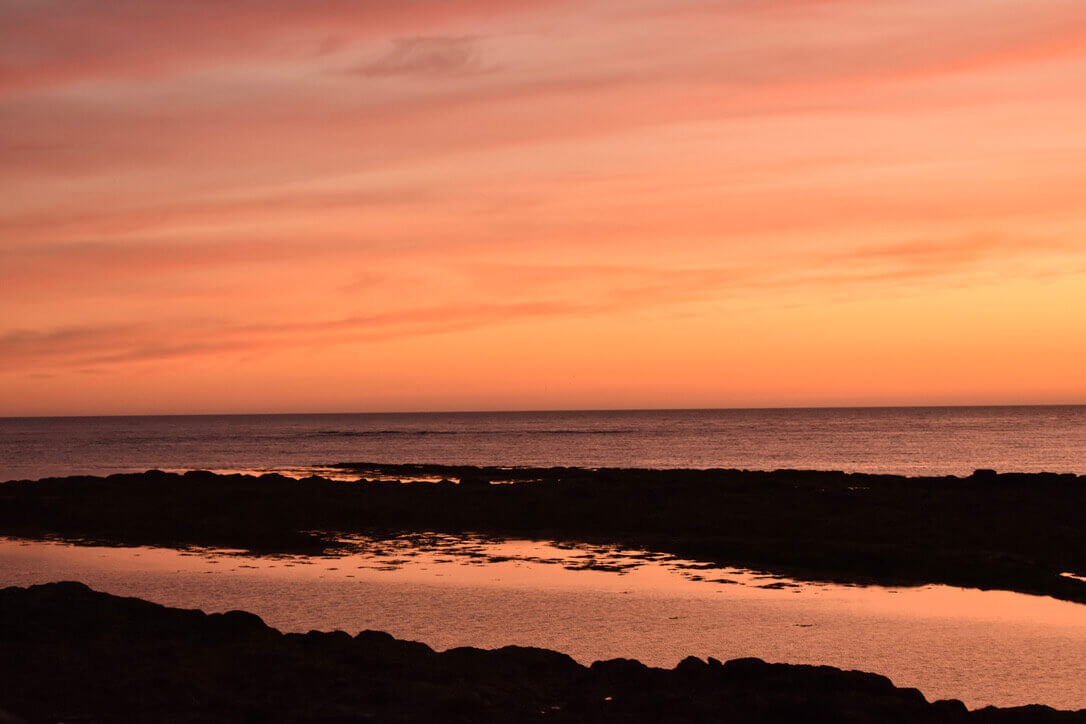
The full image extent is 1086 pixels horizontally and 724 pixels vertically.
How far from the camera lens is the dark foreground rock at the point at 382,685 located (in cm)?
973

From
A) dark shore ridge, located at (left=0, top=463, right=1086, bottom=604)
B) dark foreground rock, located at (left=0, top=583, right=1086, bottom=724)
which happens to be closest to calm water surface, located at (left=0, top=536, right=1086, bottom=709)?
dark foreground rock, located at (left=0, top=583, right=1086, bottom=724)

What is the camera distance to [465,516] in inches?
1246

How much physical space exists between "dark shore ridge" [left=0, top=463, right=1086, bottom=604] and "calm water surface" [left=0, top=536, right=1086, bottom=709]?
2.17m

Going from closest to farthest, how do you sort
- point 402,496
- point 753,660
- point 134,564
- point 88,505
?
point 753,660
point 134,564
point 88,505
point 402,496

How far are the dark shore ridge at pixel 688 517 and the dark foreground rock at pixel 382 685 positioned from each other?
32.5 feet

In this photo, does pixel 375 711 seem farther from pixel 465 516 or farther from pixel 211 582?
pixel 465 516

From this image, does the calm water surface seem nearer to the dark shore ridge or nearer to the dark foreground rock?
the dark foreground rock

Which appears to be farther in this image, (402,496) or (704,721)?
(402,496)

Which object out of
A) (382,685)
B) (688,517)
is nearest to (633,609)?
(382,685)

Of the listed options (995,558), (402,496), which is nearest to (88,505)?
(402,496)

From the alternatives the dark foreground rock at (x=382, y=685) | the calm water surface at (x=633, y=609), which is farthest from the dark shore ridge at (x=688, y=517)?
the dark foreground rock at (x=382, y=685)

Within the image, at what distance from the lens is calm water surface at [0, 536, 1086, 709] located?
13.1m

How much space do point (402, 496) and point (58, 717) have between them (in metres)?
27.9

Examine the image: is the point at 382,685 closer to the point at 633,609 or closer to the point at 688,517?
the point at 633,609
